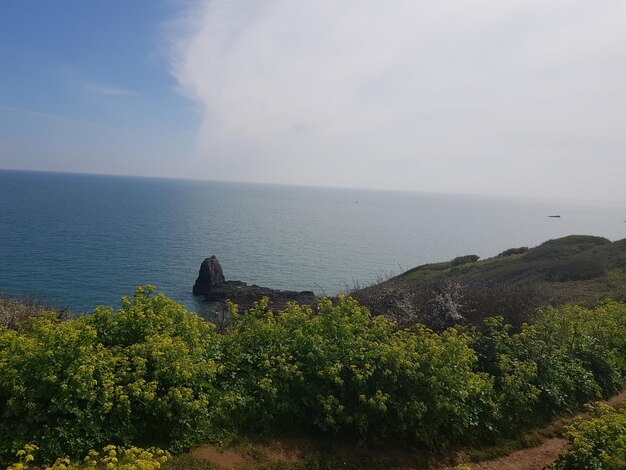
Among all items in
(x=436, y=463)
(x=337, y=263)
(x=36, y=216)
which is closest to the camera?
(x=436, y=463)

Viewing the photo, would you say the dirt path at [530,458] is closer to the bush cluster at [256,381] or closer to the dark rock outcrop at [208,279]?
the bush cluster at [256,381]

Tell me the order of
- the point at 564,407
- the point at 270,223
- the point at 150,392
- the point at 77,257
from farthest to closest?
the point at 270,223, the point at 77,257, the point at 564,407, the point at 150,392

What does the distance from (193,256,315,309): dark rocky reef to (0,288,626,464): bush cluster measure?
1521 inches

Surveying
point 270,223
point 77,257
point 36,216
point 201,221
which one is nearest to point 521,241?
point 270,223

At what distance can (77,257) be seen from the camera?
58906 millimetres

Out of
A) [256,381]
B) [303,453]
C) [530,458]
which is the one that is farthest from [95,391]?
[530,458]

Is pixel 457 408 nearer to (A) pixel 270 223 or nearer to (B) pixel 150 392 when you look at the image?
(B) pixel 150 392

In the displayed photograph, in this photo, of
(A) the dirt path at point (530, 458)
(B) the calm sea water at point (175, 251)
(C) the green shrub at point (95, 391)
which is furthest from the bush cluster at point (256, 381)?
(B) the calm sea water at point (175, 251)

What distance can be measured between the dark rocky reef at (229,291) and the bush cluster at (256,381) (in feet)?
127

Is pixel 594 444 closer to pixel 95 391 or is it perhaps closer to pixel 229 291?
pixel 95 391

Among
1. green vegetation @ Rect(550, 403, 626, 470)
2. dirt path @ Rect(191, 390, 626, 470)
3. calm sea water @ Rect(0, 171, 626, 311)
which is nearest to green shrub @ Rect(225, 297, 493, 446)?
dirt path @ Rect(191, 390, 626, 470)

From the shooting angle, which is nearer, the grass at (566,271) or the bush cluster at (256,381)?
the bush cluster at (256,381)

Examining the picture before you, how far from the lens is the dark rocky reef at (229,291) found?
162ft

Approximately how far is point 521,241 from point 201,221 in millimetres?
91924
